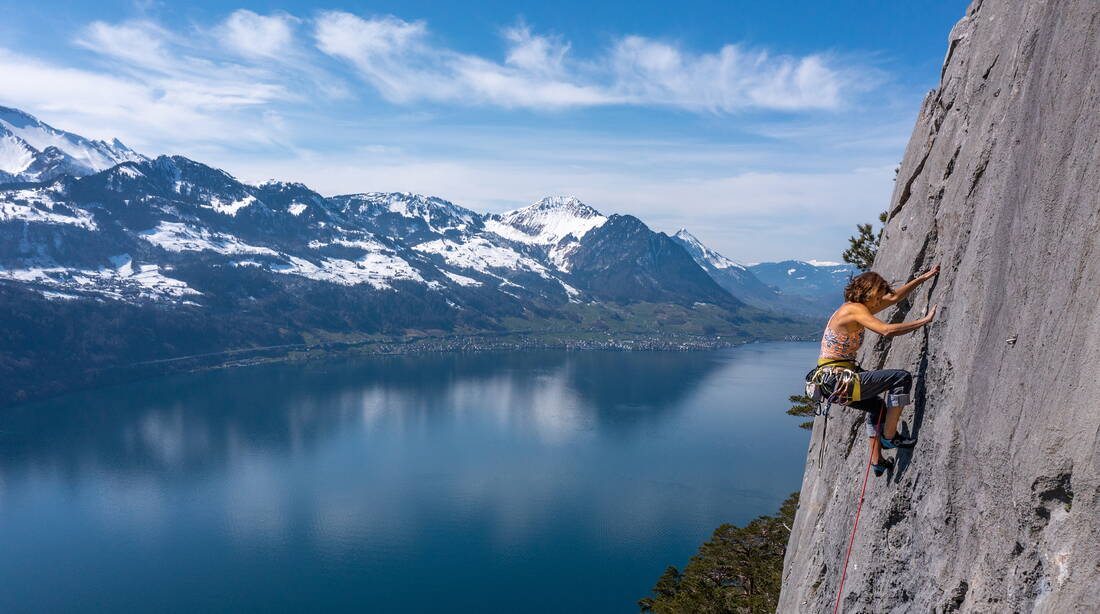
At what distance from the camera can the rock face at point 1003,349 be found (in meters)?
5.85

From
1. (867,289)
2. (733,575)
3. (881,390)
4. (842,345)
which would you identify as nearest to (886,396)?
(881,390)

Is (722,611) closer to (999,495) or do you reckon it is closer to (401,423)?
(999,495)

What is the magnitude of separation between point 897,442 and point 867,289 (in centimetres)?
210

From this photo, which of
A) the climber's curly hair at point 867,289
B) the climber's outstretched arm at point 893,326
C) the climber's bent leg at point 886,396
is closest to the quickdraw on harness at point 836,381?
the climber's bent leg at point 886,396

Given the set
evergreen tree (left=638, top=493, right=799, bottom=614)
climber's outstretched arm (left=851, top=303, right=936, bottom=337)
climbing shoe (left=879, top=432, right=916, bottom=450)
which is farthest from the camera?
evergreen tree (left=638, top=493, right=799, bottom=614)

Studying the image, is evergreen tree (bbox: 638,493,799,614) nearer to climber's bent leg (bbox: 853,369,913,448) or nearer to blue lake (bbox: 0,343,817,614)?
climber's bent leg (bbox: 853,369,913,448)

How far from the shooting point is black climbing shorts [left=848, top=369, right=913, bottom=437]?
820 centimetres

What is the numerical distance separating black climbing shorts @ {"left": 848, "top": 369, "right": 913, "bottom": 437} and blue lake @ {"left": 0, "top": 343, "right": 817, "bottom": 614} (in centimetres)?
5838

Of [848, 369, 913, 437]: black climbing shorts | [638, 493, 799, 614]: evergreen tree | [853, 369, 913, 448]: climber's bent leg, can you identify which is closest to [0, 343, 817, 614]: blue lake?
[638, 493, 799, 614]: evergreen tree

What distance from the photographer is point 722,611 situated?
26.2 metres

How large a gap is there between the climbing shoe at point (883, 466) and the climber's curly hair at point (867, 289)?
2.21 metres

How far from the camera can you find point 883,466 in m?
8.70

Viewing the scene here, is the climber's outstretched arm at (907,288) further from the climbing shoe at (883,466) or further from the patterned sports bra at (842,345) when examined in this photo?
the climbing shoe at (883,466)

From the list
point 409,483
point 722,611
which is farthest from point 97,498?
point 722,611
